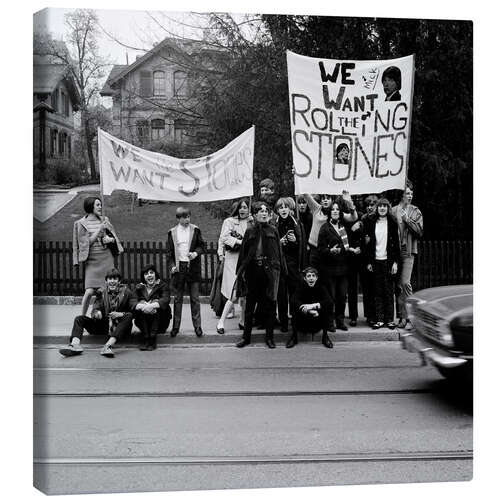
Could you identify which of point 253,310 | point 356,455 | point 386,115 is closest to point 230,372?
point 253,310

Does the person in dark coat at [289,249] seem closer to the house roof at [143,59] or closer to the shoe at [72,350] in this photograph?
the house roof at [143,59]

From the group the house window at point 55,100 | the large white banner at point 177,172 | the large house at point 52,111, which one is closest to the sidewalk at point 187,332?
the large house at point 52,111

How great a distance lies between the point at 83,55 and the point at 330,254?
324 cm

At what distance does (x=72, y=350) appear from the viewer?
27.7 feet

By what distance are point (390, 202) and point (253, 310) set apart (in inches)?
73.7

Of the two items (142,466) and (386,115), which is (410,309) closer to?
(386,115)

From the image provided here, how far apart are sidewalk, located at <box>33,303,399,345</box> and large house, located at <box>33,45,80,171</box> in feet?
3.84

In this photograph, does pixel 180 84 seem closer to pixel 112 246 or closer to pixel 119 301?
pixel 112 246

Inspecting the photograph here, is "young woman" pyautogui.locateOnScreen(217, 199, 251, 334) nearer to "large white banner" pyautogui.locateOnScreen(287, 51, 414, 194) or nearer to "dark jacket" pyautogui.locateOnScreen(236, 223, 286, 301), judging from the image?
"dark jacket" pyautogui.locateOnScreen(236, 223, 286, 301)

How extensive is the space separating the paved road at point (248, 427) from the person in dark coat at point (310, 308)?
0.73 meters

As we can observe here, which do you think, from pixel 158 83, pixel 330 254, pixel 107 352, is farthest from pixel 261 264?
pixel 158 83

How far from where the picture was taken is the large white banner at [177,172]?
8492mm

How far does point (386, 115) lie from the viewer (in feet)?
25.1

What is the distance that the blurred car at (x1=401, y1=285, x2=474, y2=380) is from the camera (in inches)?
257
